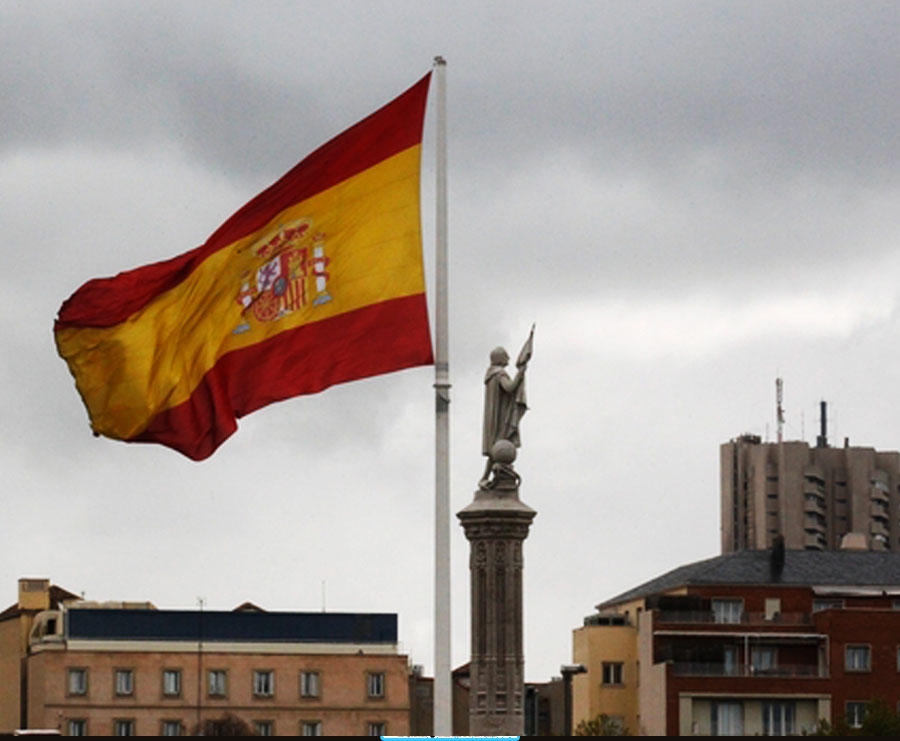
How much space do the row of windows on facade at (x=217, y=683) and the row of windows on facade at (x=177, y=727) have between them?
1.35 meters

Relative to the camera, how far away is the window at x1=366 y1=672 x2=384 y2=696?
137m

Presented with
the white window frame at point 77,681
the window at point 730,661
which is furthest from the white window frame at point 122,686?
the window at point 730,661

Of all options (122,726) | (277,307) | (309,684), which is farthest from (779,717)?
(277,307)

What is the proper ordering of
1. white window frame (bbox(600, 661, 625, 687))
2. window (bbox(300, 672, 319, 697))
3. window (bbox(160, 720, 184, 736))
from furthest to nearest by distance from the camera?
window (bbox(300, 672, 319, 697)) → window (bbox(160, 720, 184, 736)) → white window frame (bbox(600, 661, 625, 687))

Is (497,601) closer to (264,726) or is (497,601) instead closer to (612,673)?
(612,673)

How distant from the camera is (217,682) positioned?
137 metres

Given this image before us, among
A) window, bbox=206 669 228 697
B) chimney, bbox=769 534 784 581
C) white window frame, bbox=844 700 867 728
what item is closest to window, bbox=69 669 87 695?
window, bbox=206 669 228 697

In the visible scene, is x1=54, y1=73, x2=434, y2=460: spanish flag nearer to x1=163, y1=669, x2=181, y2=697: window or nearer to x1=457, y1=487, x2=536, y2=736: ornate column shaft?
x1=457, y1=487, x2=536, y2=736: ornate column shaft

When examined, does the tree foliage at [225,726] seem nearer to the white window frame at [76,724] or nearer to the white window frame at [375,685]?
the white window frame at [76,724]

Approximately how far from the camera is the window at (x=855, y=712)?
121m

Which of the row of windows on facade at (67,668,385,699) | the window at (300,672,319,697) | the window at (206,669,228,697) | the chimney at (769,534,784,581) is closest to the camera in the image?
the chimney at (769,534,784,581)

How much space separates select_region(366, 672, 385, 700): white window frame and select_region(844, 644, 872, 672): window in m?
25.2

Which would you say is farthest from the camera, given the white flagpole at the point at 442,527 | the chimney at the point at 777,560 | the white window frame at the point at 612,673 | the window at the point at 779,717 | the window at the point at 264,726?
the window at the point at 264,726

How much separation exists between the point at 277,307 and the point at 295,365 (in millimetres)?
855
